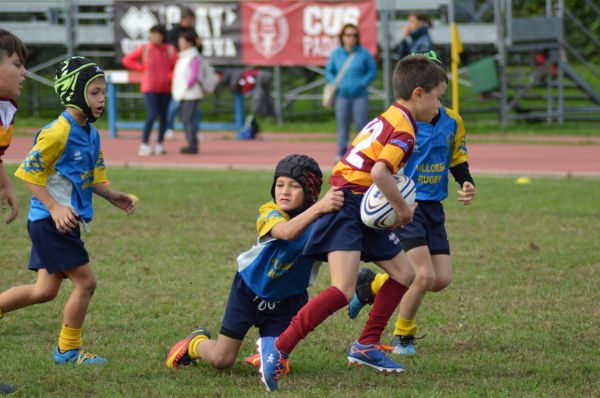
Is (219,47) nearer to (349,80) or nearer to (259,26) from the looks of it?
(259,26)

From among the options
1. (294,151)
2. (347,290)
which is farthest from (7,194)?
(294,151)

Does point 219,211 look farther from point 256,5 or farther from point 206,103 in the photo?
point 206,103

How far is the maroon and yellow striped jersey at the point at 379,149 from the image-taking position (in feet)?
18.4

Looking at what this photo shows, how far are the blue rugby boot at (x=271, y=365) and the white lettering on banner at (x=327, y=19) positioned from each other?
53.0 feet

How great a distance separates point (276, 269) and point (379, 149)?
839 millimetres

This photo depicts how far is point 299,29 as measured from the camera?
859 inches

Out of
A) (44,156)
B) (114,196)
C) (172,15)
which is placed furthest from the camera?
(172,15)

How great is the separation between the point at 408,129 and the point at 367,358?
1.33 metres

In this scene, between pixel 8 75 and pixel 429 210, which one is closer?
pixel 8 75

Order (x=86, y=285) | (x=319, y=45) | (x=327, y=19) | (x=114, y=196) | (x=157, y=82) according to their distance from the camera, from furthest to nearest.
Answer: (x=319, y=45) < (x=327, y=19) < (x=157, y=82) < (x=114, y=196) < (x=86, y=285)

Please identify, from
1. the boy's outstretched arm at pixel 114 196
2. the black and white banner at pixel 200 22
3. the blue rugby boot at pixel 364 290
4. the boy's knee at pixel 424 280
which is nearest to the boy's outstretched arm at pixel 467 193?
the boy's knee at pixel 424 280

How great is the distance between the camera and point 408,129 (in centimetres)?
570

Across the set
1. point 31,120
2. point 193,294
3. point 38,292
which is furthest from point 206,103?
point 38,292

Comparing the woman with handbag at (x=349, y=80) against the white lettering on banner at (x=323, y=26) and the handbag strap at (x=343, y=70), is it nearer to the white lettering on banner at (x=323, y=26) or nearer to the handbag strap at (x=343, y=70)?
the handbag strap at (x=343, y=70)
